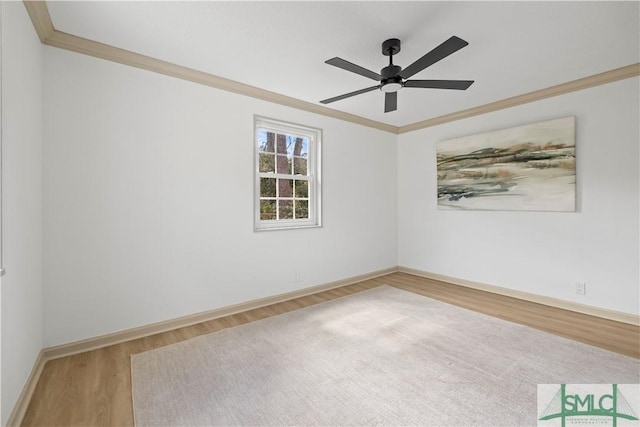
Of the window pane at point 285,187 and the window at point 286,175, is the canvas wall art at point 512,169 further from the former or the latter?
the window pane at point 285,187

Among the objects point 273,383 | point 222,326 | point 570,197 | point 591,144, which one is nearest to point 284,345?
point 273,383

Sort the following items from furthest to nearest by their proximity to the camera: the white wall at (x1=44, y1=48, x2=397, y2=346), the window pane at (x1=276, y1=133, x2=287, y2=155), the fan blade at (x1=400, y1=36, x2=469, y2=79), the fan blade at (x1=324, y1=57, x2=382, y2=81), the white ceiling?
the window pane at (x1=276, y1=133, x2=287, y2=155)
the white wall at (x1=44, y1=48, x2=397, y2=346)
the fan blade at (x1=324, y1=57, x2=382, y2=81)
the white ceiling
the fan blade at (x1=400, y1=36, x2=469, y2=79)

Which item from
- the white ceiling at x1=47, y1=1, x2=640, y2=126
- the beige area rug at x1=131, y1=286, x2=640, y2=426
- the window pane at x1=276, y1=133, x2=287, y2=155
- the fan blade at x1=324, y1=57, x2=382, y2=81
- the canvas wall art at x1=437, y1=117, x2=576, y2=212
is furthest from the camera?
the window pane at x1=276, y1=133, x2=287, y2=155

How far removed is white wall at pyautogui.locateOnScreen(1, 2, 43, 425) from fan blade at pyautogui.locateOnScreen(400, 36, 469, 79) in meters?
2.44

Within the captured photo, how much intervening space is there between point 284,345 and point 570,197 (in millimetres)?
3433

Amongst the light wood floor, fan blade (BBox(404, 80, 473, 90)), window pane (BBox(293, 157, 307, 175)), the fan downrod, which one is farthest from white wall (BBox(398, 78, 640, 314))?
the fan downrod

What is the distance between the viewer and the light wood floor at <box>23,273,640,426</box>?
5.51ft

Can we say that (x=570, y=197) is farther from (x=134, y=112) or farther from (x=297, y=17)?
(x=134, y=112)

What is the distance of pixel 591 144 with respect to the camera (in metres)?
3.12

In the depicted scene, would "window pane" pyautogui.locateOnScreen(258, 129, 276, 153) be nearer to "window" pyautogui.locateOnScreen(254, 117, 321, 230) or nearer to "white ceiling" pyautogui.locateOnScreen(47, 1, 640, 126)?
"window" pyautogui.locateOnScreen(254, 117, 321, 230)

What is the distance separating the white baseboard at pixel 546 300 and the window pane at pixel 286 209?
8.04ft

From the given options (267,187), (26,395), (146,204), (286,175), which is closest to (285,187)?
(286,175)

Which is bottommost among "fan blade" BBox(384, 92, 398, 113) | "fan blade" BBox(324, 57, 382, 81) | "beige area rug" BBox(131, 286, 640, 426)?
"beige area rug" BBox(131, 286, 640, 426)

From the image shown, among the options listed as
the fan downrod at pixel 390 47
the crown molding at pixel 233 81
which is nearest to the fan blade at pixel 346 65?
the fan downrod at pixel 390 47
